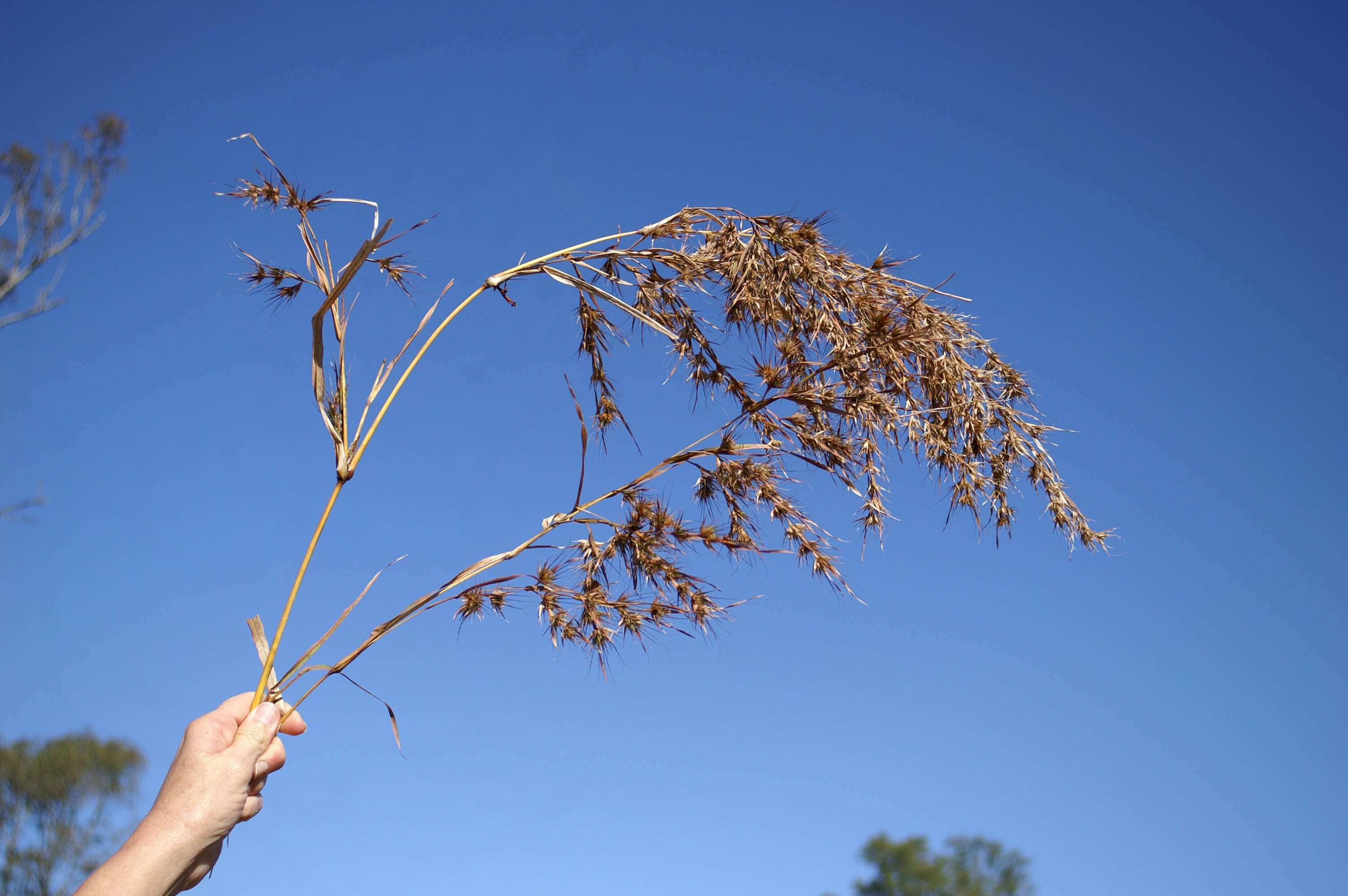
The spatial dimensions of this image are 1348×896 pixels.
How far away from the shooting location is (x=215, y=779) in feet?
3.90

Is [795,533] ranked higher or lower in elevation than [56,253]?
lower

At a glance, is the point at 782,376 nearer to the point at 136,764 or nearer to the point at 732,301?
the point at 732,301

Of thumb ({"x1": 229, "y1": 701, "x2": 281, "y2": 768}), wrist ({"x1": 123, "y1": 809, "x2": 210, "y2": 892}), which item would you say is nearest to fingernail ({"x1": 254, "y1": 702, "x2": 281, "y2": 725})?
thumb ({"x1": 229, "y1": 701, "x2": 281, "y2": 768})

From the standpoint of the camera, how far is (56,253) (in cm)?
1023

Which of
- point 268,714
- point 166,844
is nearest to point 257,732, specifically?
point 268,714

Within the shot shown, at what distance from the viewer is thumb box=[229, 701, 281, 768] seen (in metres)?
1.24

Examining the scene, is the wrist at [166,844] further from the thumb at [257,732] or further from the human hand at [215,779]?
the thumb at [257,732]

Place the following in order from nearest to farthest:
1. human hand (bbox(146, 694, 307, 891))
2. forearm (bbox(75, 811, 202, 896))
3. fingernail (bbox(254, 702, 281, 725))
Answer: forearm (bbox(75, 811, 202, 896)) < human hand (bbox(146, 694, 307, 891)) < fingernail (bbox(254, 702, 281, 725))

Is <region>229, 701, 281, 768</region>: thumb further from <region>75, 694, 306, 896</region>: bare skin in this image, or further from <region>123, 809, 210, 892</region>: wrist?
<region>123, 809, 210, 892</region>: wrist

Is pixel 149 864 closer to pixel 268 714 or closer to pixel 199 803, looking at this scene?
pixel 199 803

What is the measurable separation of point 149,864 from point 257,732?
0.22m

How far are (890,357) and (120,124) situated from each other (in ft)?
39.0

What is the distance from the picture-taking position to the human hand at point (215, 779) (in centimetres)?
115

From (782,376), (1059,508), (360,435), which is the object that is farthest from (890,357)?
(360,435)
